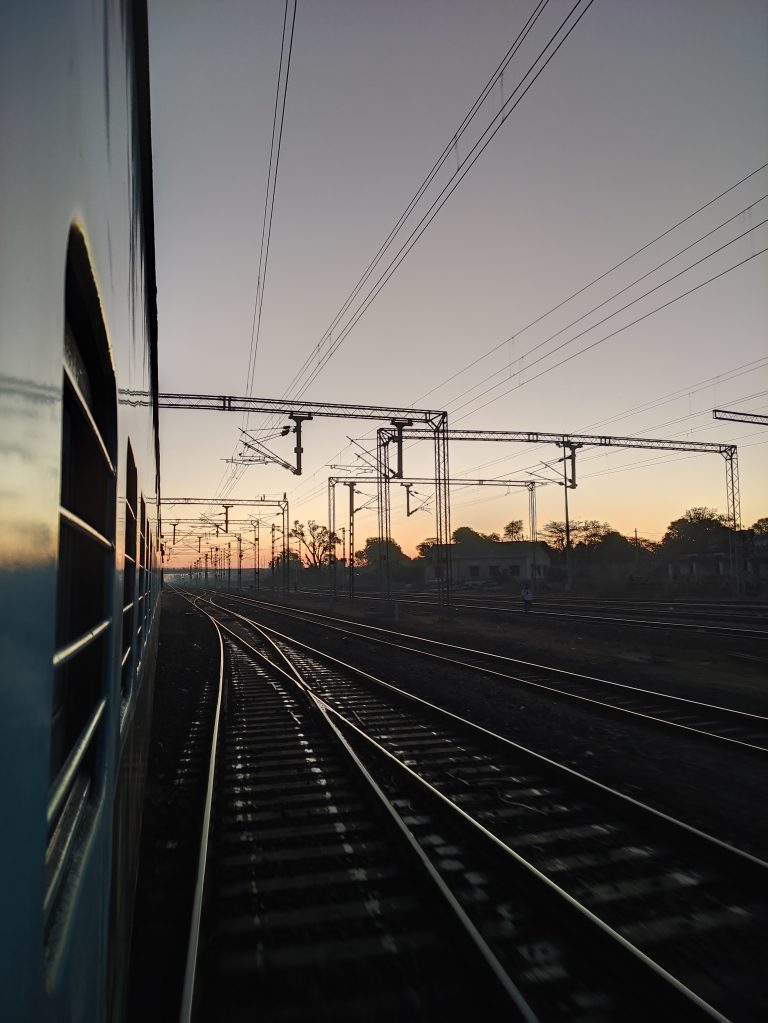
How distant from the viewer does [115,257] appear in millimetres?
1956

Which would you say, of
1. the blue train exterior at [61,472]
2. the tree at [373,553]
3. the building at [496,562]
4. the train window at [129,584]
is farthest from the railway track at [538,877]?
the tree at [373,553]

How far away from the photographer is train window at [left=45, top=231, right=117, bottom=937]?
168cm

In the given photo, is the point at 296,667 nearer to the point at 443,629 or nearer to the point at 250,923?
the point at 443,629

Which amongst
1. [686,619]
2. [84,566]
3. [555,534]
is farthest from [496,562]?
[84,566]

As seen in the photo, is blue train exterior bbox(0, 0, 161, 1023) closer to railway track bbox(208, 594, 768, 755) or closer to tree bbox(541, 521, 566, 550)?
railway track bbox(208, 594, 768, 755)

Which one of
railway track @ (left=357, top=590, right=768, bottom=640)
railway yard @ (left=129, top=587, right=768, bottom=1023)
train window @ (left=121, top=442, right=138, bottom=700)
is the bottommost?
railway yard @ (left=129, top=587, right=768, bottom=1023)

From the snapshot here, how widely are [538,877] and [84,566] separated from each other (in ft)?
13.1

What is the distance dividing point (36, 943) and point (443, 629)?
78.4 ft

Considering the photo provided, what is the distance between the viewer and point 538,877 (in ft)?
15.3

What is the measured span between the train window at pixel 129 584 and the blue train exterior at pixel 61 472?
0.71 meters

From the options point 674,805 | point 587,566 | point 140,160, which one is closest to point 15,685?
point 140,160

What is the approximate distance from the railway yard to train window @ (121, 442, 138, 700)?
170cm

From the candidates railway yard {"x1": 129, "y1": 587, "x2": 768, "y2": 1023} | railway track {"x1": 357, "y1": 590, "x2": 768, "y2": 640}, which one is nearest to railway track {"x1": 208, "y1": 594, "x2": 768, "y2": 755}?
railway yard {"x1": 129, "y1": 587, "x2": 768, "y2": 1023}

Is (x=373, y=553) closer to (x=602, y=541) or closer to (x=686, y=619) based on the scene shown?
(x=602, y=541)
